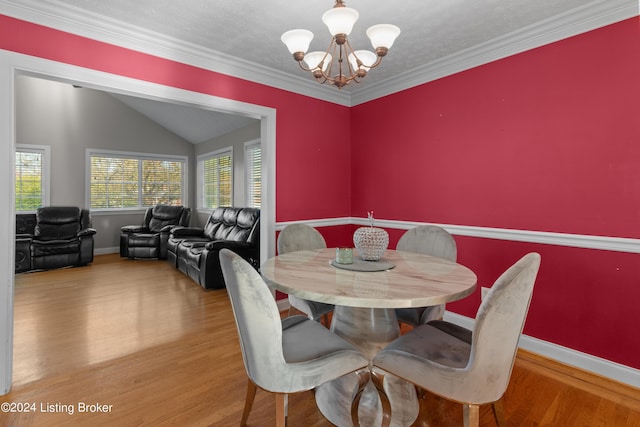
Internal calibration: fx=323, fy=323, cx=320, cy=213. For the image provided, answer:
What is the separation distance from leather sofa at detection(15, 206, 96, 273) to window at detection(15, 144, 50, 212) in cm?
53

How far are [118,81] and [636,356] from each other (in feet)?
13.3

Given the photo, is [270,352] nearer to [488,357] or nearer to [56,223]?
[488,357]

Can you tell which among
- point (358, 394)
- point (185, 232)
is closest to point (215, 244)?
point (185, 232)

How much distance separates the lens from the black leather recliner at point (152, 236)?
5887 mm

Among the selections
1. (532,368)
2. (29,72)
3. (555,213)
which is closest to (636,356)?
(532,368)

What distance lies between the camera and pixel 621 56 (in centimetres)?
212

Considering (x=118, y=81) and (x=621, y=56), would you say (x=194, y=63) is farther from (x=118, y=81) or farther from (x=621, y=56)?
(x=621, y=56)

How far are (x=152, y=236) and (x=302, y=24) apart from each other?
16.1ft

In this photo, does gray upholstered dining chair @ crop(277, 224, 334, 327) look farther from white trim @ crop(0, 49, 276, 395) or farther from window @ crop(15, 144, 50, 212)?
window @ crop(15, 144, 50, 212)

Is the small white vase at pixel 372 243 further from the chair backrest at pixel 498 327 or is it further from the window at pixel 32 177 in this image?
the window at pixel 32 177

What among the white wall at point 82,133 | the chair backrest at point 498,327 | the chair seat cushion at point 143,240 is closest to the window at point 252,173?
the white wall at point 82,133

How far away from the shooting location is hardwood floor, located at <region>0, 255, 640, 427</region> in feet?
5.78

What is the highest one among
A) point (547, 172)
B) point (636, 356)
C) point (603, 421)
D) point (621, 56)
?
point (621, 56)

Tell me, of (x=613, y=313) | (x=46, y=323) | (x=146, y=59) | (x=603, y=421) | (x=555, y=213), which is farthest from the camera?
(x=46, y=323)
